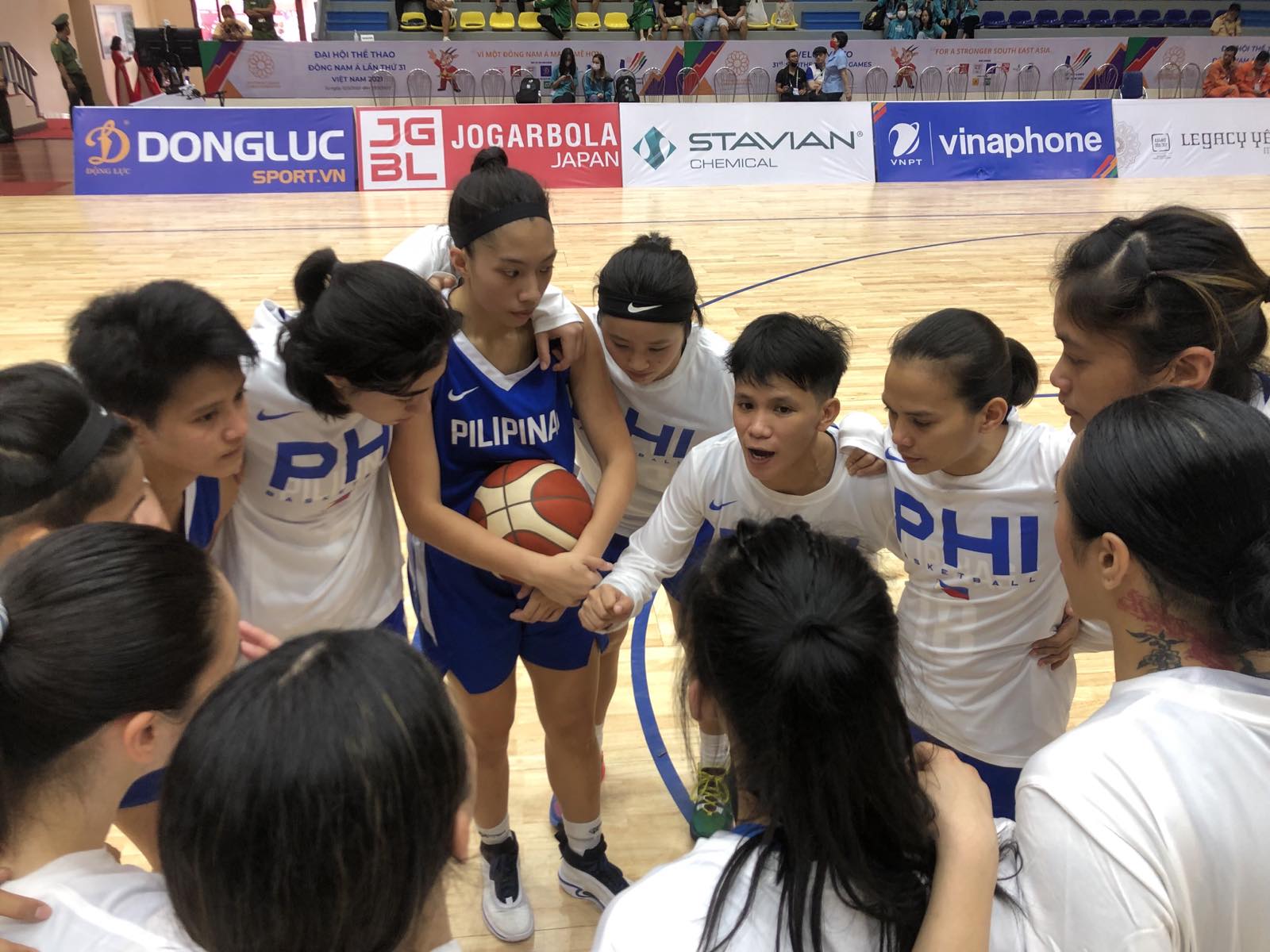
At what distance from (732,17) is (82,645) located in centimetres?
1746

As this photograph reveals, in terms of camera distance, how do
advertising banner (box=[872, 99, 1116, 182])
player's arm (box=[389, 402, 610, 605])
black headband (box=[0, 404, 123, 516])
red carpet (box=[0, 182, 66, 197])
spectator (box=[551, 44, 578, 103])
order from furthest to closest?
spectator (box=[551, 44, 578, 103]) < advertising banner (box=[872, 99, 1116, 182]) < red carpet (box=[0, 182, 66, 197]) < player's arm (box=[389, 402, 610, 605]) < black headband (box=[0, 404, 123, 516])

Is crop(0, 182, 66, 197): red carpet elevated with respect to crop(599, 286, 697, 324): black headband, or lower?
lower

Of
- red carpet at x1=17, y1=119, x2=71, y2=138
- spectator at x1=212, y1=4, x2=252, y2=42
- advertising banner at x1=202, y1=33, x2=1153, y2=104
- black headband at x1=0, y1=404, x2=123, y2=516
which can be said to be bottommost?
red carpet at x1=17, y1=119, x2=71, y2=138

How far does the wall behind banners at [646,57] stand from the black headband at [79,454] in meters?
14.4

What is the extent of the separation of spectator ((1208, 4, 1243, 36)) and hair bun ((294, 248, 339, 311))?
20348 millimetres

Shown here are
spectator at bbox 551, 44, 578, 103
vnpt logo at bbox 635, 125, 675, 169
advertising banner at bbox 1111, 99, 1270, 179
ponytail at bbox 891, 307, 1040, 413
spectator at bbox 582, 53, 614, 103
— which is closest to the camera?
ponytail at bbox 891, 307, 1040, 413

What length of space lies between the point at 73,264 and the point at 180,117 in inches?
128

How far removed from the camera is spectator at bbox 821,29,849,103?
14062mm

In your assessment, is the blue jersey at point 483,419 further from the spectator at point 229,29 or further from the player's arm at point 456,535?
the spectator at point 229,29

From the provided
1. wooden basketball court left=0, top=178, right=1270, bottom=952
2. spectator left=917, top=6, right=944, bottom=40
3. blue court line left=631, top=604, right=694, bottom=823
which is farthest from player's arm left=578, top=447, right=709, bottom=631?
spectator left=917, top=6, right=944, bottom=40

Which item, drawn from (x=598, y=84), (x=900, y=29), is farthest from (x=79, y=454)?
→ (x=900, y=29)

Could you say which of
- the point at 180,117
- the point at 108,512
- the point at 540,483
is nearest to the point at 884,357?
the point at 540,483

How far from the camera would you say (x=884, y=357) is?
18.2 feet

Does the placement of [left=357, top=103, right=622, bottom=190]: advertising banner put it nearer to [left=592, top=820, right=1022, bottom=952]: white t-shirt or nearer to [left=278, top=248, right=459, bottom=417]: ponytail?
[left=278, top=248, right=459, bottom=417]: ponytail
